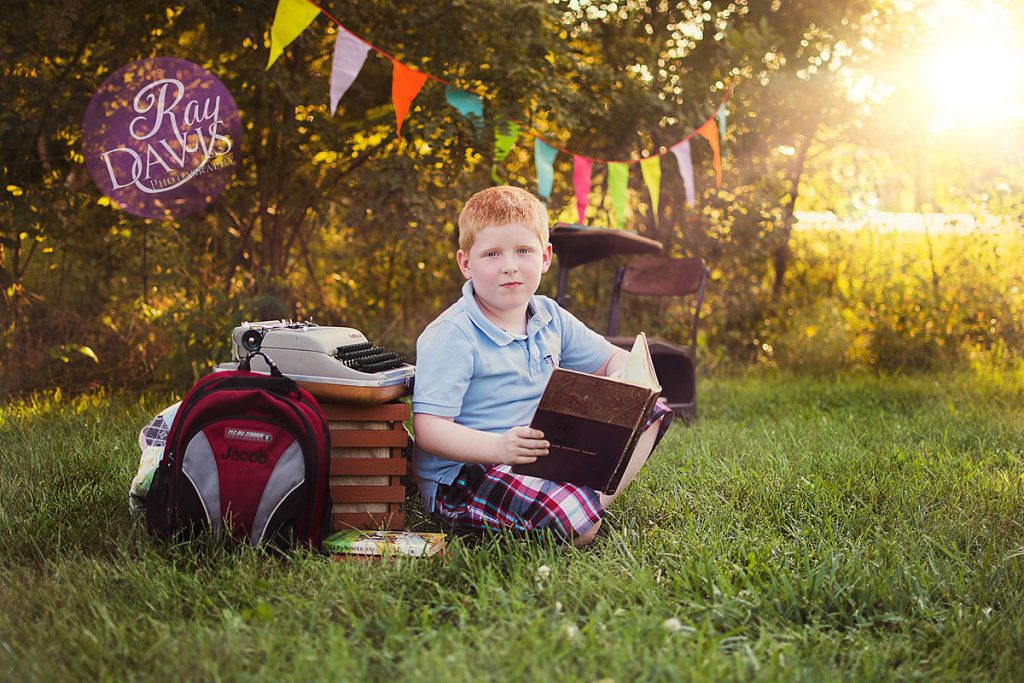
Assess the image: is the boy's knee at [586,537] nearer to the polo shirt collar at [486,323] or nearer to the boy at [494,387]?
the boy at [494,387]

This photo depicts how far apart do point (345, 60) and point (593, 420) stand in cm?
278

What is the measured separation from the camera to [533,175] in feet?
21.2

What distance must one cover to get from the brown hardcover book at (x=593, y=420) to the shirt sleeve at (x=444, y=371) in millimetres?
260

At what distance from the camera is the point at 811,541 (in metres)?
2.62

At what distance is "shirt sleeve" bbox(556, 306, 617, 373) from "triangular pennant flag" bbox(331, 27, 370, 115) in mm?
2037

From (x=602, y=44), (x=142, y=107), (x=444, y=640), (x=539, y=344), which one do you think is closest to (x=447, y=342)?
(x=539, y=344)

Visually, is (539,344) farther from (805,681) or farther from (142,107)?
(142,107)

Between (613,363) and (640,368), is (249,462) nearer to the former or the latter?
(640,368)

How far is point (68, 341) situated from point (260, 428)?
12.1 ft

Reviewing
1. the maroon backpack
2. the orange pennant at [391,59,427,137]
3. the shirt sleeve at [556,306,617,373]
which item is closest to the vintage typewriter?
the maroon backpack

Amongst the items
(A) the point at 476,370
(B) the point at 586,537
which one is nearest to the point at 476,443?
(A) the point at 476,370

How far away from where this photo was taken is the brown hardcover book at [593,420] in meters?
2.28

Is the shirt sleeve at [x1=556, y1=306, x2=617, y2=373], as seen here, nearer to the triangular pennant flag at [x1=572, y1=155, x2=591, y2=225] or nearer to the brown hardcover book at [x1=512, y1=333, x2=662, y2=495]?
the brown hardcover book at [x1=512, y1=333, x2=662, y2=495]

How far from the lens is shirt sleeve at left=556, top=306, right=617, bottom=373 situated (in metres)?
2.94
